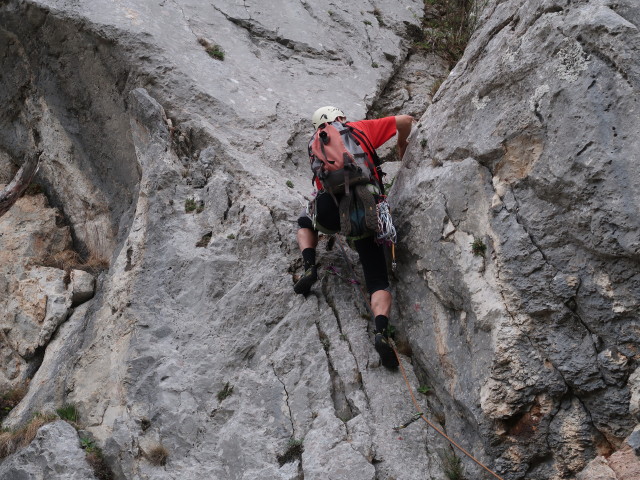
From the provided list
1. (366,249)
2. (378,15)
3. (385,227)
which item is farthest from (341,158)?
(378,15)

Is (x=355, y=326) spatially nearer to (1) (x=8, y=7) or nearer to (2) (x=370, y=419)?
(2) (x=370, y=419)

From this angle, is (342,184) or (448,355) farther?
(342,184)

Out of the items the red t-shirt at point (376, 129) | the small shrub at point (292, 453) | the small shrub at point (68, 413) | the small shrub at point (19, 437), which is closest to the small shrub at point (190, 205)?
the red t-shirt at point (376, 129)

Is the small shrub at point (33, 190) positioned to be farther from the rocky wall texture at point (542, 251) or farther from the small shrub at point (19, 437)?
the rocky wall texture at point (542, 251)

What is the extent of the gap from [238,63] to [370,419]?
23.0ft

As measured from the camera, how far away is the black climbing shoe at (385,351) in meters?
6.82

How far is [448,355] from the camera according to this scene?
6512 mm

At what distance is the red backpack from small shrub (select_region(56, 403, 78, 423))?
400 centimetres

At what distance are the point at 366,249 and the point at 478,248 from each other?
55.5 inches

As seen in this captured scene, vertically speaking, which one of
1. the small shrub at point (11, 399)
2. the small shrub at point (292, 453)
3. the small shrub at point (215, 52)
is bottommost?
the small shrub at point (11, 399)

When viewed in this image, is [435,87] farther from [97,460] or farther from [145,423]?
[97,460]

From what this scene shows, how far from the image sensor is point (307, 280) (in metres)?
7.54

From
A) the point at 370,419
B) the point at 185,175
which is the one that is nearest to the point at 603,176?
the point at 370,419

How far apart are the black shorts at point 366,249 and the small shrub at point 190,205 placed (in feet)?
7.49
